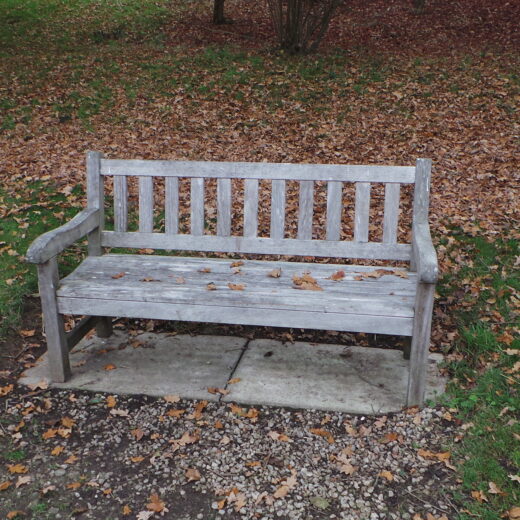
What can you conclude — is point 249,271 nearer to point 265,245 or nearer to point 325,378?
point 265,245

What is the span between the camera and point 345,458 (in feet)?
9.25

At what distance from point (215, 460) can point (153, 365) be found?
1.01 m

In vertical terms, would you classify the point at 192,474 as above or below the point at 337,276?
below

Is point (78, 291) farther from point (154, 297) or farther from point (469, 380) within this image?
point (469, 380)

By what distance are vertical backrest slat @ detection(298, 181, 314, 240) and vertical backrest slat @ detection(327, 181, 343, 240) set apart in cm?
12

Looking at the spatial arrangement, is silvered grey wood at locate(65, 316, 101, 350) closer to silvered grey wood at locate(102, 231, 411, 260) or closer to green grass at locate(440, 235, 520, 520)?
silvered grey wood at locate(102, 231, 411, 260)

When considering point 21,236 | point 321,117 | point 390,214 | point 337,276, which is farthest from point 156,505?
point 321,117

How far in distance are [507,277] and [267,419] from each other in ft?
7.71

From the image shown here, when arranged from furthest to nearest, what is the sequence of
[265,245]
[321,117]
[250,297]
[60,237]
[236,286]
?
[321,117] → [265,245] → [60,237] → [236,286] → [250,297]

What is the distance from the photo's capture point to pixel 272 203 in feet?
12.5

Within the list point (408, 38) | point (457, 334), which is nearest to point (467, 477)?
point (457, 334)

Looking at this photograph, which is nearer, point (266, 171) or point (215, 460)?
point (215, 460)

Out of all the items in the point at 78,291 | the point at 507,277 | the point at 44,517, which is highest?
the point at 78,291

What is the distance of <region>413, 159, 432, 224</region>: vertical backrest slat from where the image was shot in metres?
3.49
